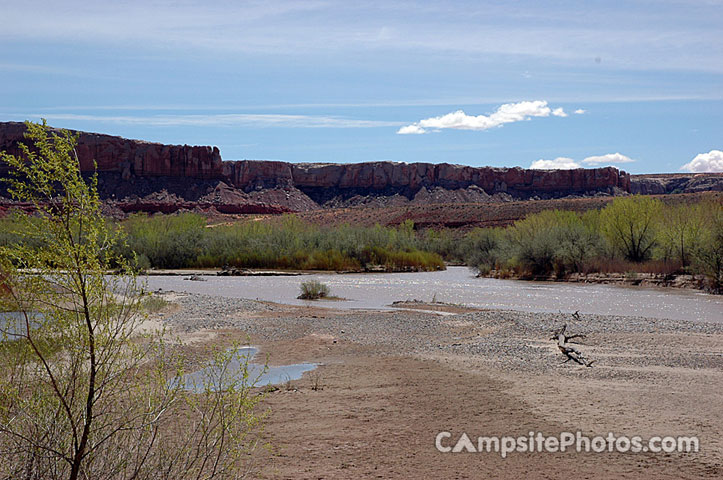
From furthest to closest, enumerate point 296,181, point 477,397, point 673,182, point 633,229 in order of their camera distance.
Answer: point 673,182 < point 296,181 < point 633,229 < point 477,397

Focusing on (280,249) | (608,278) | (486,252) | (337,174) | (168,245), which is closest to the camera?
(608,278)

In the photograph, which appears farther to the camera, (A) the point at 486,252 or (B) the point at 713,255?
(A) the point at 486,252

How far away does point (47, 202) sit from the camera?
14.2ft

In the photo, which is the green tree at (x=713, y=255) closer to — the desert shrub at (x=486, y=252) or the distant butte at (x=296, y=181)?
the desert shrub at (x=486, y=252)

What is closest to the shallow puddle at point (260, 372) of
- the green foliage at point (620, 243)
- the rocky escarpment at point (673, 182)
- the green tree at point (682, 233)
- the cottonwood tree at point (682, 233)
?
the cottonwood tree at point (682, 233)

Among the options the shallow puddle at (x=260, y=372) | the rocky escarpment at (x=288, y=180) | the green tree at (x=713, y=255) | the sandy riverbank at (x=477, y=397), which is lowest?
the shallow puddle at (x=260, y=372)

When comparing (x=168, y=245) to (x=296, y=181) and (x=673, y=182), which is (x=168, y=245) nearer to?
(x=296, y=181)

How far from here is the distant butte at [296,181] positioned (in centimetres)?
11856

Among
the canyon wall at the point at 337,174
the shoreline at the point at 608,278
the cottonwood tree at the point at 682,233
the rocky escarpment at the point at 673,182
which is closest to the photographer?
the shoreline at the point at 608,278

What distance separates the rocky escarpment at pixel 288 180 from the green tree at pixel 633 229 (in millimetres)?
81084

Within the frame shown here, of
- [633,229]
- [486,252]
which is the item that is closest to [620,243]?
[633,229]

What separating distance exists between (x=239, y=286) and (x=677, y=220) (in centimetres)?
2413

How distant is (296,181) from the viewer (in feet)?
455

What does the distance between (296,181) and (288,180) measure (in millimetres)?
1953
